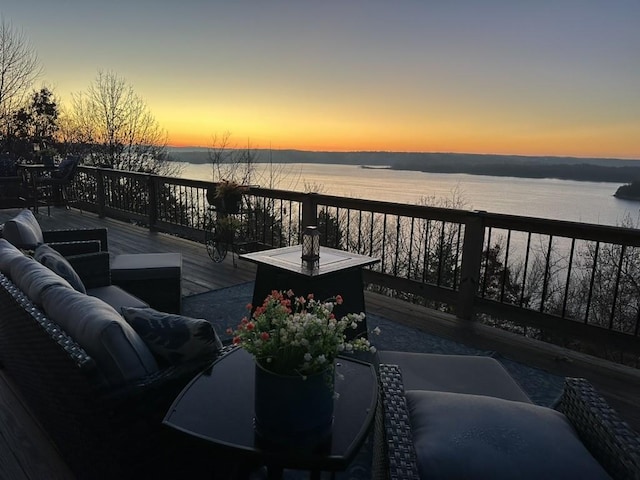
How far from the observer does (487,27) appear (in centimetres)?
680

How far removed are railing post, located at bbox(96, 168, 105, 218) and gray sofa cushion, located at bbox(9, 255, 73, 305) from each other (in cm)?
739

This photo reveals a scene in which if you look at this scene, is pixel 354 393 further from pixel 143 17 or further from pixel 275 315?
pixel 143 17

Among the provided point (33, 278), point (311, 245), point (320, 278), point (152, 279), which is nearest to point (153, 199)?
point (152, 279)

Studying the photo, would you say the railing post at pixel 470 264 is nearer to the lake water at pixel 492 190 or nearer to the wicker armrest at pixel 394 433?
the lake water at pixel 492 190

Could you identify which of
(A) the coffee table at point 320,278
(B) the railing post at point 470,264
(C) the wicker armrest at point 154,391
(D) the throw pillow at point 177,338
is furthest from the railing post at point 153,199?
(C) the wicker armrest at point 154,391

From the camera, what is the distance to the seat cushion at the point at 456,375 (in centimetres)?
185

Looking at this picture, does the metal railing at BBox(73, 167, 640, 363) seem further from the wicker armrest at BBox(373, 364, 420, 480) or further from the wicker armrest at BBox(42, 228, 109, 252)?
the wicker armrest at BBox(373, 364, 420, 480)

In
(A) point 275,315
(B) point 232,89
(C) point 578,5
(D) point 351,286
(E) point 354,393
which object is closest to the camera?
(A) point 275,315

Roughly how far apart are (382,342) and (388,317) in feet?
1.90

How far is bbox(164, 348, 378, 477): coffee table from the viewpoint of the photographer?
3.69ft

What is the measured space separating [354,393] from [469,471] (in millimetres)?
454

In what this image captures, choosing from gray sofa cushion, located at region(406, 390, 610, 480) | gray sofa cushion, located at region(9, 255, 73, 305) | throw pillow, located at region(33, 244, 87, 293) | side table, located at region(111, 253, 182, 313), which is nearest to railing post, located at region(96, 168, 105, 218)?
side table, located at region(111, 253, 182, 313)

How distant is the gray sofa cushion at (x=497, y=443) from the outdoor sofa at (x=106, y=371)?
729 mm

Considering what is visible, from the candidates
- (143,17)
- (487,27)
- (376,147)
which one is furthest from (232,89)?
(487,27)
